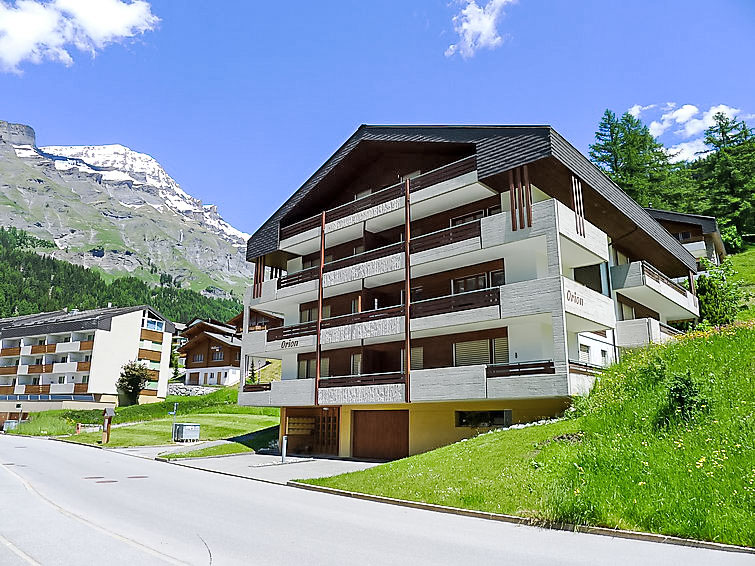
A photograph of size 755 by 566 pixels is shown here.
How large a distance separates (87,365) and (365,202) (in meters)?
55.5

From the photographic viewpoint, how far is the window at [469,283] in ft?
92.1

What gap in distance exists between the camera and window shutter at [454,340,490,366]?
27.0m

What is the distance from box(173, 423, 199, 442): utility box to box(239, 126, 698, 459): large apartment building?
9.42m

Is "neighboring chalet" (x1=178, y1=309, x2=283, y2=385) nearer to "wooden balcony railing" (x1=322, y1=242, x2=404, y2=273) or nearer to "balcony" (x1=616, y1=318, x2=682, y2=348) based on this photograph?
"wooden balcony railing" (x1=322, y1=242, x2=404, y2=273)

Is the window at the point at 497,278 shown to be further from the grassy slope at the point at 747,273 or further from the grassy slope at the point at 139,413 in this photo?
the grassy slope at the point at 139,413

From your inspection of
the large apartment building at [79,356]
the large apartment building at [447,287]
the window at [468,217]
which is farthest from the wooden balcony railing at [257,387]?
the large apartment building at [79,356]

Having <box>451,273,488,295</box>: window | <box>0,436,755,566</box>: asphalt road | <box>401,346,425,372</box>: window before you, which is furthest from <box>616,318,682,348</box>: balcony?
<box>0,436,755,566</box>: asphalt road

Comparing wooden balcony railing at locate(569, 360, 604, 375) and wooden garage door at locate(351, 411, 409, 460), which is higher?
wooden balcony railing at locate(569, 360, 604, 375)

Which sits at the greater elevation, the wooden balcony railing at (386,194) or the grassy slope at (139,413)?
the wooden balcony railing at (386,194)

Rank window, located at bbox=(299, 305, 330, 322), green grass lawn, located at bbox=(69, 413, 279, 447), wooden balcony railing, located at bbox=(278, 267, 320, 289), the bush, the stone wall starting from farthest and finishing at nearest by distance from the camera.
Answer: the stone wall
the bush
green grass lawn, located at bbox=(69, 413, 279, 447)
window, located at bbox=(299, 305, 330, 322)
wooden balcony railing, located at bbox=(278, 267, 320, 289)

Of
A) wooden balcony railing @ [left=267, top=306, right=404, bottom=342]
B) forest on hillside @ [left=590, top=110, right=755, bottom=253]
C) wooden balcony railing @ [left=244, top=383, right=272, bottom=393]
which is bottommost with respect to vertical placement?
wooden balcony railing @ [left=244, top=383, right=272, bottom=393]

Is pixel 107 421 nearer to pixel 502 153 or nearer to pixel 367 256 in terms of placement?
pixel 367 256

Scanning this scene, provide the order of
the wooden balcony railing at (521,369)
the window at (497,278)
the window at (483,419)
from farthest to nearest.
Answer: the window at (497,278) < the window at (483,419) < the wooden balcony railing at (521,369)

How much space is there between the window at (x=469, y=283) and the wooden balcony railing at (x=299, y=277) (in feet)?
29.6
